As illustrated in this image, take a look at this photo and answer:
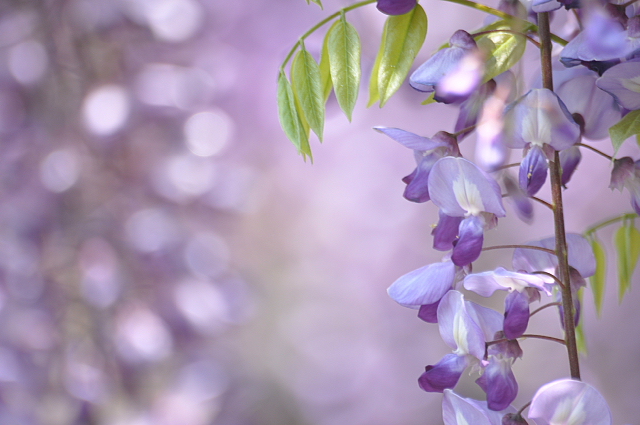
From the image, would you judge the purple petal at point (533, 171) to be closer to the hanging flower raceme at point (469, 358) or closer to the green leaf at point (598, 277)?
the hanging flower raceme at point (469, 358)

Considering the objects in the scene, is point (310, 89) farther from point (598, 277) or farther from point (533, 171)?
point (598, 277)

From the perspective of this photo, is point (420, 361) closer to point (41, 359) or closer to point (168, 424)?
point (168, 424)

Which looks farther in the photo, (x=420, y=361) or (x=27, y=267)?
(x=420, y=361)

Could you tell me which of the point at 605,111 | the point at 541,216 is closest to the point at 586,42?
the point at 605,111

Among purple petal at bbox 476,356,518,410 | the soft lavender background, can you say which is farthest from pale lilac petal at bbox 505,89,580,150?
the soft lavender background

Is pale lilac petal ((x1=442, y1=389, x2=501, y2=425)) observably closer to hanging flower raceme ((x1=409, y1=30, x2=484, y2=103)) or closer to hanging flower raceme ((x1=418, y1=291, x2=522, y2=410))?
hanging flower raceme ((x1=418, y1=291, x2=522, y2=410))

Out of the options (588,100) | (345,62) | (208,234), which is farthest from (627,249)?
(208,234)
